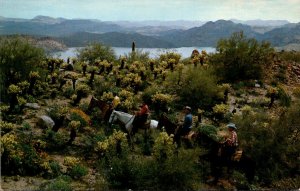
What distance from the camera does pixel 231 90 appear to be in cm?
2811

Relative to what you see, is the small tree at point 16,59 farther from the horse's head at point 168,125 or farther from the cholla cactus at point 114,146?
the horse's head at point 168,125

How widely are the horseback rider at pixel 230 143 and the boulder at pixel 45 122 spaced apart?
307 inches

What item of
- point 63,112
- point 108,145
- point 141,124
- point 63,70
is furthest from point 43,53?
point 108,145

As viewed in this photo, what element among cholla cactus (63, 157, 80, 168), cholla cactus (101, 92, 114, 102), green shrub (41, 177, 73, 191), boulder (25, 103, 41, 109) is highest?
cholla cactus (101, 92, 114, 102)

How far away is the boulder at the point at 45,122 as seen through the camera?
18.6 metres

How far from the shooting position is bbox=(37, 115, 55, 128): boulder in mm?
18625

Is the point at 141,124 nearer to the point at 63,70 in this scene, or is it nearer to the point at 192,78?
the point at 192,78

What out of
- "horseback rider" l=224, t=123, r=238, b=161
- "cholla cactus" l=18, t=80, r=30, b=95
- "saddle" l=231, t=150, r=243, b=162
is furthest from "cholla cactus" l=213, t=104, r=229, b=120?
"cholla cactus" l=18, t=80, r=30, b=95

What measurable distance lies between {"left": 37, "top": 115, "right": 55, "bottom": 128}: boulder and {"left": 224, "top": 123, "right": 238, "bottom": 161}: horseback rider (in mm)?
7803

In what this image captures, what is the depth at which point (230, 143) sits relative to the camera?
48.9 ft

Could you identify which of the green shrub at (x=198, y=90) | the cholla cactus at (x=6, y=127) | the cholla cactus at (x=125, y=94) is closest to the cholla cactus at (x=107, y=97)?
the cholla cactus at (x=125, y=94)

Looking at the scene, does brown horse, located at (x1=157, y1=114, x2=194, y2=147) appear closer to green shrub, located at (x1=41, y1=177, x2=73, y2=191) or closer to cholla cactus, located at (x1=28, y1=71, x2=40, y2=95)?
green shrub, located at (x1=41, y1=177, x2=73, y2=191)

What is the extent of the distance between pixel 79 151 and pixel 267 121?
794cm

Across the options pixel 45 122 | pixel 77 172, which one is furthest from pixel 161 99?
pixel 77 172
